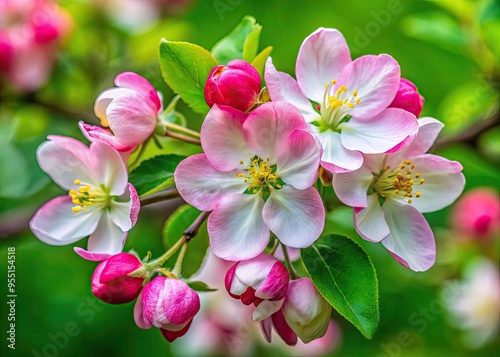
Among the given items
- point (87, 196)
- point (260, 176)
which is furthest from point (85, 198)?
point (260, 176)

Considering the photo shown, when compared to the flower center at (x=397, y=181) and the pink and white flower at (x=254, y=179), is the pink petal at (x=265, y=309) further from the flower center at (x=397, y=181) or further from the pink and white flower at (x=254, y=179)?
the flower center at (x=397, y=181)

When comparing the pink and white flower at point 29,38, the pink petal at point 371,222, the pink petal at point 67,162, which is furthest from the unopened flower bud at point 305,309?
the pink and white flower at point 29,38

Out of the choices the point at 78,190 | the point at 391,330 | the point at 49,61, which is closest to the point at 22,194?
the point at 49,61

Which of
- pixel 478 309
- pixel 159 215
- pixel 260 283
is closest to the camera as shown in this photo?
pixel 260 283

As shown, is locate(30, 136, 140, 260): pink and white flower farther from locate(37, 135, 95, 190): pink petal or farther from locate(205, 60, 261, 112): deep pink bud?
locate(205, 60, 261, 112): deep pink bud

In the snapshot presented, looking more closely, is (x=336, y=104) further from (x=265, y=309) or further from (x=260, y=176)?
(x=265, y=309)

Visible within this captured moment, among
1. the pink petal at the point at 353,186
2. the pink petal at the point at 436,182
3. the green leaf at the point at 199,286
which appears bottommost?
the green leaf at the point at 199,286
